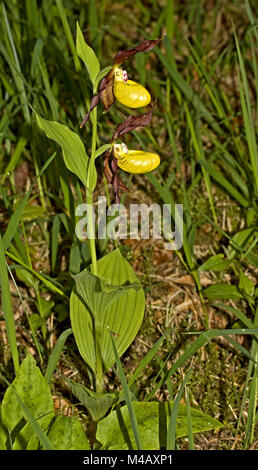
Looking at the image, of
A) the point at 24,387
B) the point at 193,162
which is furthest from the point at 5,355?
the point at 193,162

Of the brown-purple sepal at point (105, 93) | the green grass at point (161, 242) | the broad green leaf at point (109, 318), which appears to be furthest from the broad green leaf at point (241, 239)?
the brown-purple sepal at point (105, 93)

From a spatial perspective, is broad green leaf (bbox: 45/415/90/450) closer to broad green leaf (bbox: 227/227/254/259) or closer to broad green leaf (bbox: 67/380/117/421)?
broad green leaf (bbox: 67/380/117/421)

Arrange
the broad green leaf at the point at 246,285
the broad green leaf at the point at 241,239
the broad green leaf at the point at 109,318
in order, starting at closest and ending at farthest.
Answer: the broad green leaf at the point at 109,318
the broad green leaf at the point at 246,285
the broad green leaf at the point at 241,239

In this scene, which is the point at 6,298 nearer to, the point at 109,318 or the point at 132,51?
the point at 109,318

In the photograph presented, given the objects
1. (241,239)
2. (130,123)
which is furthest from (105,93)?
(241,239)

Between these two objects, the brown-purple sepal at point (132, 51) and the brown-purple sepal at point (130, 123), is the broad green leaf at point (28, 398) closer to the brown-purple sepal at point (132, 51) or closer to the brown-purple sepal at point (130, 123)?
the brown-purple sepal at point (130, 123)

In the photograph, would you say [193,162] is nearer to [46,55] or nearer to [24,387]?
[46,55]
